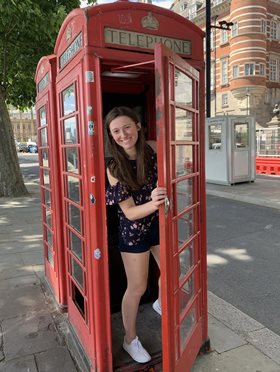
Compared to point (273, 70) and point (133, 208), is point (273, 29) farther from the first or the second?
point (133, 208)

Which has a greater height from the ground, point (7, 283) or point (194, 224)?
point (194, 224)

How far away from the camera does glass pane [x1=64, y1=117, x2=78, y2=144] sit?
2416mm

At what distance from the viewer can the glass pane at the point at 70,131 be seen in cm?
242

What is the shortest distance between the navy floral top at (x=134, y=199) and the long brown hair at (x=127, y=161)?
41 mm

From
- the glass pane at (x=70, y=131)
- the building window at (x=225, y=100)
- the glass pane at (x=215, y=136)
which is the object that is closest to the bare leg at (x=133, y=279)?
the glass pane at (x=70, y=131)

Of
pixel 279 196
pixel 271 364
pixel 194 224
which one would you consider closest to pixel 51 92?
pixel 194 224

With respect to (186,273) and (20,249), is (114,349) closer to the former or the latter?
(186,273)

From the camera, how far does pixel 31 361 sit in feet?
8.80

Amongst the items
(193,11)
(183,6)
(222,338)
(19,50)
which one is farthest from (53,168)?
(183,6)

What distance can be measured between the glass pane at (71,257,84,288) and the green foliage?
5928 mm

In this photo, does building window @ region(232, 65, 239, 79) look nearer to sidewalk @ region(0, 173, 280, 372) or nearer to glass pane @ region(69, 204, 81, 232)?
sidewalk @ region(0, 173, 280, 372)

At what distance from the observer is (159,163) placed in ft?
6.07

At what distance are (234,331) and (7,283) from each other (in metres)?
2.64

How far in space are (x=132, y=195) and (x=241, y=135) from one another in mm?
9645
